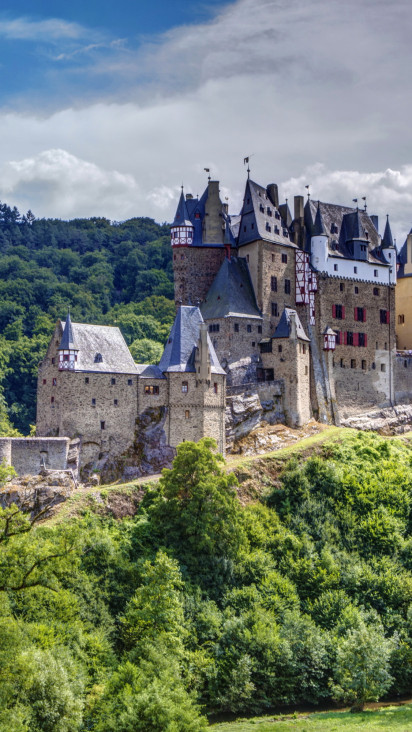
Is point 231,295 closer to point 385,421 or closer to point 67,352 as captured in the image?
point 67,352

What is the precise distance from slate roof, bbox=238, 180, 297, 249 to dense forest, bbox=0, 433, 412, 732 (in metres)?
19.9

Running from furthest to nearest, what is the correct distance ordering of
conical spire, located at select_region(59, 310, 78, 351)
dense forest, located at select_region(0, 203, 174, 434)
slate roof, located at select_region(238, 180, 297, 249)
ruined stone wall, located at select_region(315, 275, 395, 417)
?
dense forest, located at select_region(0, 203, 174, 434), ruined stone wall, located at select_region(315, 275, 395, 417), slate roof, located at select_region(238, 180, 297, 249), conical spire, located at select_region(59, 310, 78, 351)

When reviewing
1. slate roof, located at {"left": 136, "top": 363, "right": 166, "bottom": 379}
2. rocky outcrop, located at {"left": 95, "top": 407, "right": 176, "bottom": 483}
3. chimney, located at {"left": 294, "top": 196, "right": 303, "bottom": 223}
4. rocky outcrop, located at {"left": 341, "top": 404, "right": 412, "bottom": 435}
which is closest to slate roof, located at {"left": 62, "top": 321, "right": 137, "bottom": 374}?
slate roof, located at {"left": 136, "top": 363, "right": 166, "bottom": 379}

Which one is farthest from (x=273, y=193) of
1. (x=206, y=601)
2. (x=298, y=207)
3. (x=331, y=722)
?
(x=331, y=722)

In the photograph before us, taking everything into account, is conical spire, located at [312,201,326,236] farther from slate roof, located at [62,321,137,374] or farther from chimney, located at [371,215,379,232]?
slate roof, located at [62,321,137,374]

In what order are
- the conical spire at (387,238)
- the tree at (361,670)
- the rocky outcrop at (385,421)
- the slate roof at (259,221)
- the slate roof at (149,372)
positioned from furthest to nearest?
the conical spire at (387,238)
the rocky outcrop at (385,421)
the slate roof at (259,221)
the slate roof at (149,372)
the tree at (361,670)

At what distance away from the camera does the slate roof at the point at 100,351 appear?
6494 cm

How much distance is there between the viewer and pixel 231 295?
2923 inches

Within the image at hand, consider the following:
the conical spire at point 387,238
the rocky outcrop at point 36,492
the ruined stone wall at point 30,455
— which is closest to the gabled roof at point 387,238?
the conical spire at point 387,238

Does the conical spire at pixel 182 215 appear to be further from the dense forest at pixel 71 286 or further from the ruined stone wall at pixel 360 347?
the dense forest at pixel 71 286

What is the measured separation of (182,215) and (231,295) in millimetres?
7726

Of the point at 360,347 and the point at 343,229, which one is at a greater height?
the point at 343,229

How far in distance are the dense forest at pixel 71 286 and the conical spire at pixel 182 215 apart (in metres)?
24.7

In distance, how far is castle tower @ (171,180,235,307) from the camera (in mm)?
77125
